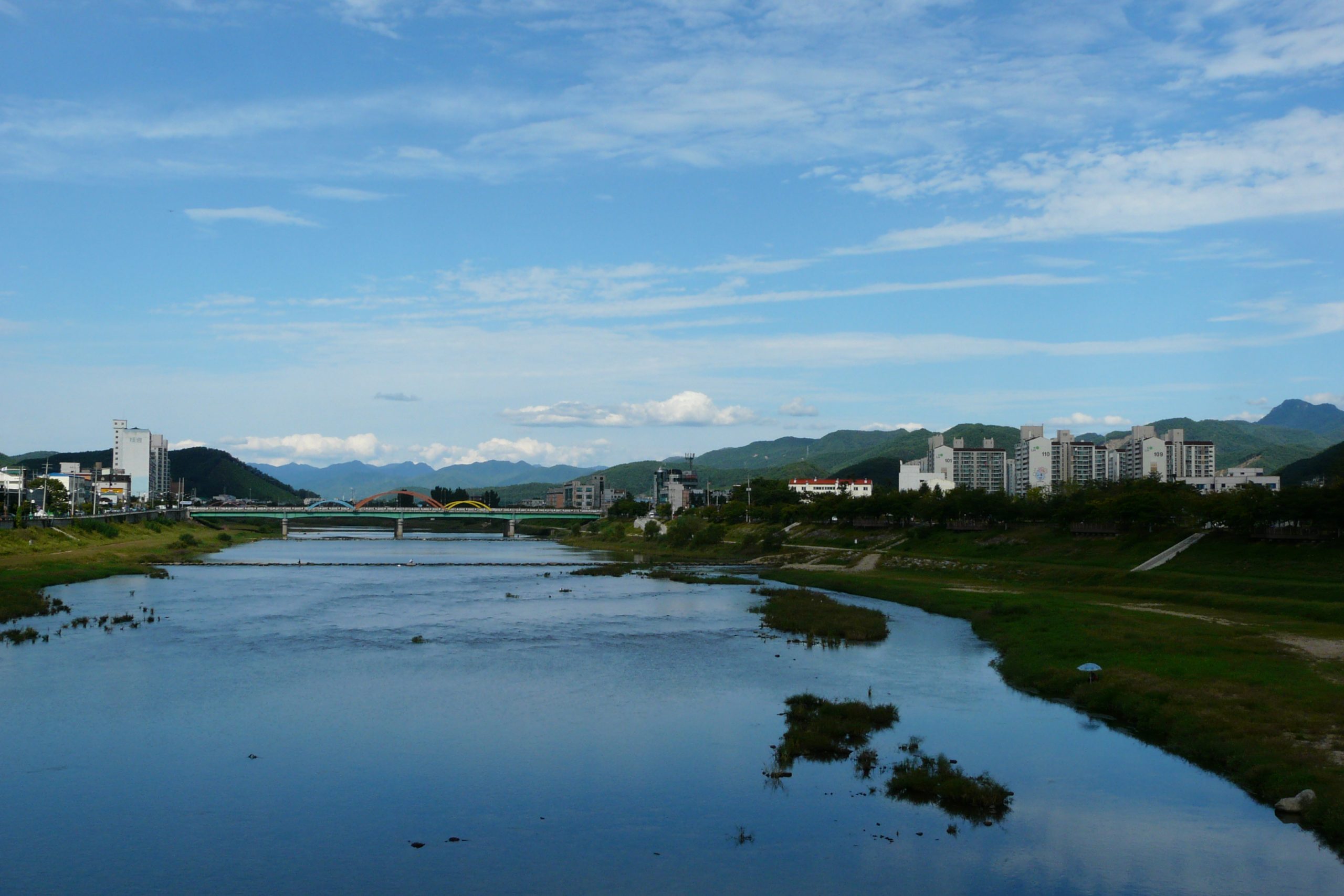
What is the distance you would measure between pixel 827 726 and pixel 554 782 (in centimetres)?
601

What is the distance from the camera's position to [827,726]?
20031mm

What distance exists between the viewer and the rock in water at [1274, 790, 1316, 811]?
1488 cm

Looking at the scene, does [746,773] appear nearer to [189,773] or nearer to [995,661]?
[189,773]

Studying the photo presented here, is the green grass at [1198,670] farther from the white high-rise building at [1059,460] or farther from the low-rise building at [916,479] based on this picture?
the white high-rise building at [1059,460]

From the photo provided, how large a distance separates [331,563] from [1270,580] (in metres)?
61.3

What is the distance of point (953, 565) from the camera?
58.0m

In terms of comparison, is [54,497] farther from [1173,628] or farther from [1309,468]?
[1309,468]

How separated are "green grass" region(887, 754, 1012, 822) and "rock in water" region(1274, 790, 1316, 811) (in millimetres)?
3998

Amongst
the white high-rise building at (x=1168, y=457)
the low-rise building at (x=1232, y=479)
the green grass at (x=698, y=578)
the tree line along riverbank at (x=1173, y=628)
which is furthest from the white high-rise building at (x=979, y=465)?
the green grass at (x=698, y=578)

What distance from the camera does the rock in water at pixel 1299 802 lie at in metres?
14.9

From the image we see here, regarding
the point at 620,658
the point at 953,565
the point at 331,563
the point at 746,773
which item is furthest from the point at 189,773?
the point at 331,563

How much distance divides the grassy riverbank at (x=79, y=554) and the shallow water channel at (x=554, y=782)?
13249 millimetres

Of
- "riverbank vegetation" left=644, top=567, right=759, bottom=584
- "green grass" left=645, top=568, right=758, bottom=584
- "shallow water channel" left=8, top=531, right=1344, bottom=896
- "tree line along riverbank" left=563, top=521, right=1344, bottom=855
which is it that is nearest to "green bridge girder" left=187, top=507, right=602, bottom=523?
"riverbank vegetation" left=644, top=567, right=759, bottom=584

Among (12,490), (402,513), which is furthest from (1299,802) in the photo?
(402,513)
